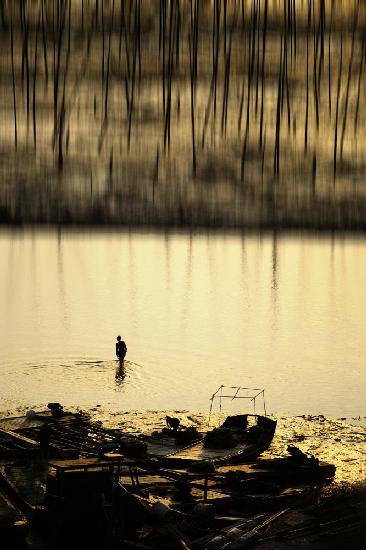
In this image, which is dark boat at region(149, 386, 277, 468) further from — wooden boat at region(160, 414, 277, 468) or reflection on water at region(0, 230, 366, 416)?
reflection on water at region(0, 230, 366, 416)

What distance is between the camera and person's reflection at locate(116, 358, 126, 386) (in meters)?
44.6

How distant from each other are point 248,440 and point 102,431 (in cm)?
449

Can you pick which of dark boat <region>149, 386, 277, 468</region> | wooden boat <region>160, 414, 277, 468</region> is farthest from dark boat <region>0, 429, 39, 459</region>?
wooden boat <region>160, 414, 277, 468</region>

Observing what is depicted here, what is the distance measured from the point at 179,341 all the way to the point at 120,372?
21.6m

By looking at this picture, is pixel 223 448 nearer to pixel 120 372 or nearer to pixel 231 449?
pixel 231 449

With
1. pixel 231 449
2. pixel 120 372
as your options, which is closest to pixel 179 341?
pixel 120 372

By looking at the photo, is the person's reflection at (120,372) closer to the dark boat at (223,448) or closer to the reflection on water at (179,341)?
the reflection on water at (179,341)

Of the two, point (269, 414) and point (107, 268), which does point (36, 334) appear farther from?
point (107, 268)

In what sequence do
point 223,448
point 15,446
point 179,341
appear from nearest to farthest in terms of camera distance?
Result: 1. point 15,446
2. point 223,448
3. point 179,341

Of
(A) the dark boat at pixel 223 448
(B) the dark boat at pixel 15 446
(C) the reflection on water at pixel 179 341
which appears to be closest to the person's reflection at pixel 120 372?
(C) the reflection on water at pixel 179 341

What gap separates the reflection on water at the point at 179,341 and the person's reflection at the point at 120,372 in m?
0.06

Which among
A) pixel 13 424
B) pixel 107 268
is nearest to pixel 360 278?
pixel 107 268

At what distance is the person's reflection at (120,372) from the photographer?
4461 centimetres

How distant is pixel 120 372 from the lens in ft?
156
